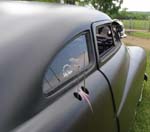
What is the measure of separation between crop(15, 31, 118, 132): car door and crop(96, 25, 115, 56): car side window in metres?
0.49

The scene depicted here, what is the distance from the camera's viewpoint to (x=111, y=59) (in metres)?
3.09

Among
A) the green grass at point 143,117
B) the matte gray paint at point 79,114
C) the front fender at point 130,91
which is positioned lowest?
the green grass at point 143,117

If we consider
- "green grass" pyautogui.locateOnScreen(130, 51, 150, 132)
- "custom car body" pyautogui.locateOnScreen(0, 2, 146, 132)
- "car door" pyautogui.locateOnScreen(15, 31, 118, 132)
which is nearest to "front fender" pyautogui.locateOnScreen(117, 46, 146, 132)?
"custom car body" pyautogui.locateOnScreen(0, 2, 146, 132)

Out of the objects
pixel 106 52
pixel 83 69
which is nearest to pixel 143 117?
pixel 106 52

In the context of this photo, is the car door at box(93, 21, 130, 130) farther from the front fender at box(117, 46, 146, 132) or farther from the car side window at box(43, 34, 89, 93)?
the car side window at box(43, 34, 89, 93)

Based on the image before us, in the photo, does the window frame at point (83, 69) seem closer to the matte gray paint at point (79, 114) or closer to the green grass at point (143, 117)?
the matte gray paint at point (79, 114)

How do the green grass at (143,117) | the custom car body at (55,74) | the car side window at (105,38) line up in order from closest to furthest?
1. the custom car body at (55,74)
2. the car side window at (105,38)
3. the green grass at (143,117)

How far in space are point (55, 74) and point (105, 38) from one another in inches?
59.2

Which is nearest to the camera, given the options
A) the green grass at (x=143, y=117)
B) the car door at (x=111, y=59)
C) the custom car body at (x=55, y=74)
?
the custom car body at (x=55, y=74)

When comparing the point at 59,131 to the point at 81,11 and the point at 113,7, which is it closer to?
the point at 81,11

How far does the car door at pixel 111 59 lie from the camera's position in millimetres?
2740

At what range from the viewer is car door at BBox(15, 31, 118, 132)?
6.00 ft

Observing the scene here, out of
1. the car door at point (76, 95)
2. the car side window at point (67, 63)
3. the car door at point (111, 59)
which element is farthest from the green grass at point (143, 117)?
the car side window at point (67, 63)

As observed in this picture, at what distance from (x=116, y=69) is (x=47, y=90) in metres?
1.13
